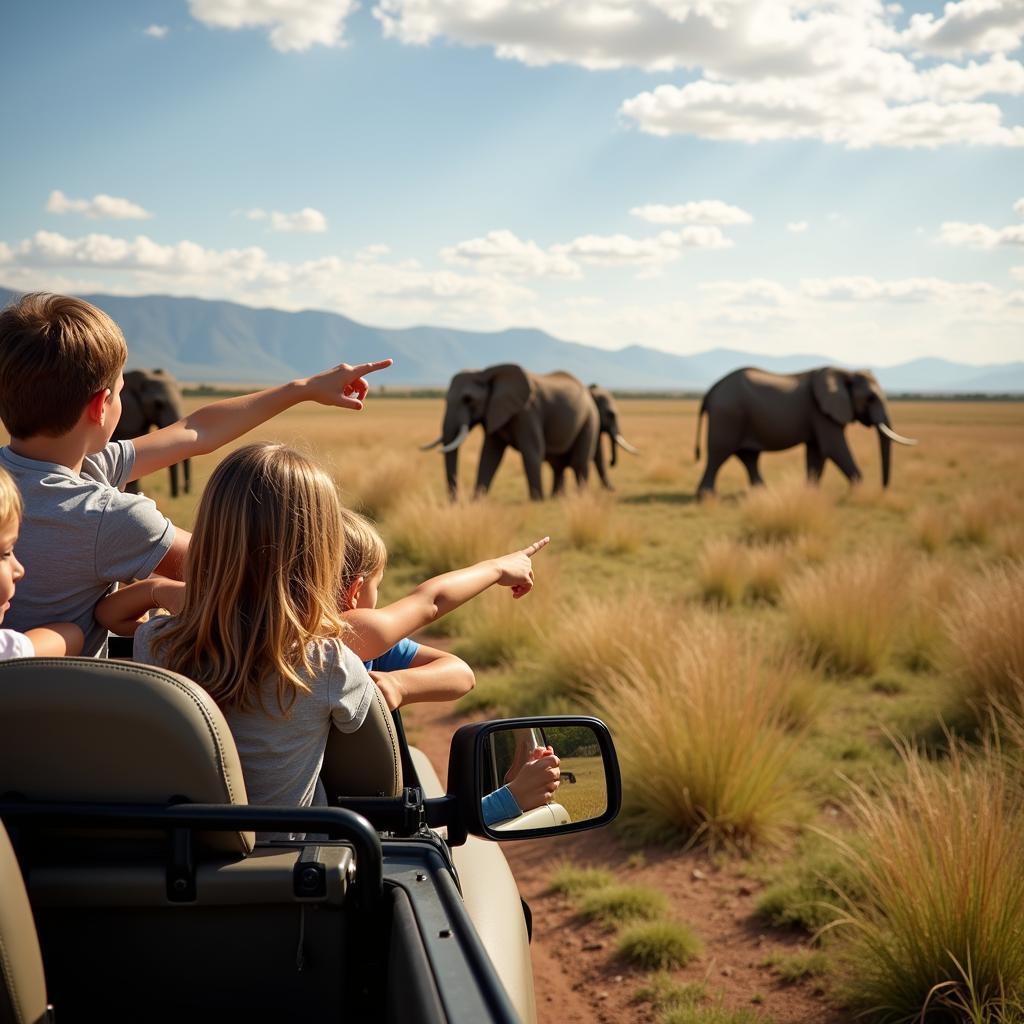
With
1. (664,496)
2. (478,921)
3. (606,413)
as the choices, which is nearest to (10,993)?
(478,921)

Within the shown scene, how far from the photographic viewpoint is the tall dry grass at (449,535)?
410 inches

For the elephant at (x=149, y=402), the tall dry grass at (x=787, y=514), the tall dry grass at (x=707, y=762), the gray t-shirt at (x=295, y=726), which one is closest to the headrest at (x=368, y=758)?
the gray t-shirt at (x=295, y=726)

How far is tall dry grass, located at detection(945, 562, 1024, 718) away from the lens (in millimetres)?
5590

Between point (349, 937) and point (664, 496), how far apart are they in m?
18.8

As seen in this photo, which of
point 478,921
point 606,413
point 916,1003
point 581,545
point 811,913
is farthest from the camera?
point 606,413

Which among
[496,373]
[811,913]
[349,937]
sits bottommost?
[811,913]

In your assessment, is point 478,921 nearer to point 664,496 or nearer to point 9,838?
point 9,838

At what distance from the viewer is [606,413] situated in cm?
2297

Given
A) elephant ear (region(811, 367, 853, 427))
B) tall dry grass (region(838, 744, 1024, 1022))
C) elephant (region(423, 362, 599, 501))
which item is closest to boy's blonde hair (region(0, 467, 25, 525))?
tall dry grass (region(838, 744, 1024, 1022))

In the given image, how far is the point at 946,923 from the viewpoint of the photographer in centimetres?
318

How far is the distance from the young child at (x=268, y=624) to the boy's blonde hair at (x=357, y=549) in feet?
1.11

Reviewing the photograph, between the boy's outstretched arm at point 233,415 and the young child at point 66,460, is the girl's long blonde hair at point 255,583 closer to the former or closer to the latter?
the young child at point 66,460

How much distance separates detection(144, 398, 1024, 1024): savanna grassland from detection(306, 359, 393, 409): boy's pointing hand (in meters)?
0.29

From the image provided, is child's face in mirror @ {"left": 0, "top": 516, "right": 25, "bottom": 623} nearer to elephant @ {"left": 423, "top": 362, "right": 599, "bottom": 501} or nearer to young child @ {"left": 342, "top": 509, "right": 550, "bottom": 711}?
young child @ {"left": 342, "top": 509, "right": 550, "bottom": 711}
